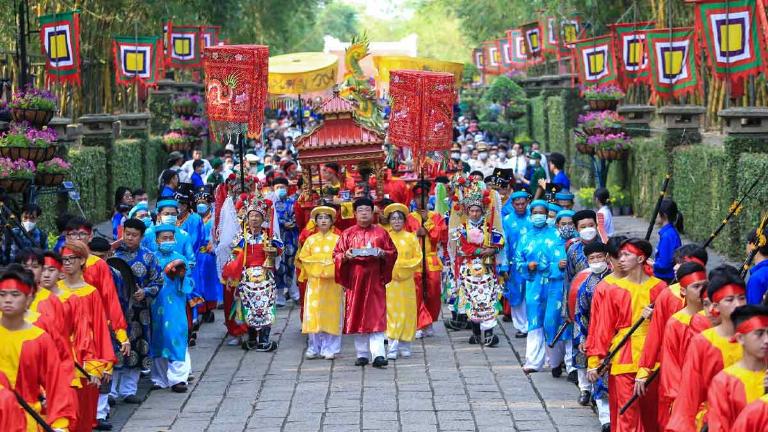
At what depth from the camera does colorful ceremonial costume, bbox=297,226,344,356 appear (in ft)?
47.4

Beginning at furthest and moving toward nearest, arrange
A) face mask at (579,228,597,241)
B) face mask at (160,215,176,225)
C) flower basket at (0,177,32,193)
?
flower basket at (0,177,32,193) → face mask at (160,215,176,225) → face mask at (579,228,597,241)

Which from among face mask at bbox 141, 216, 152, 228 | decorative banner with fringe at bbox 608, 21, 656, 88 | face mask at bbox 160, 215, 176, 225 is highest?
decorative banner with fringe at bbox 608, 21, 656, 88

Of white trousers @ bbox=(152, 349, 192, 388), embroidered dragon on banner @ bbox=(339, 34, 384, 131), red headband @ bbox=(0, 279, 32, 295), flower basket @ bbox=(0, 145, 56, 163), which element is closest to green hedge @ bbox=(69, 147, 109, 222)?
embroidered dragon on banner @ bbox=(339, 34, 384, 131)

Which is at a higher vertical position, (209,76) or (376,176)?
(209,76)

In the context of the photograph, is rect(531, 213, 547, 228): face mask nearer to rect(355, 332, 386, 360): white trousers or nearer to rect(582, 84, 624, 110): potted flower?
rect(355, 332, 386, 360): white trousers

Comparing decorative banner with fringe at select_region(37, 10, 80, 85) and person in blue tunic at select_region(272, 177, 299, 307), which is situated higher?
decorative banner with fringe at select_region(37, 10, 80, 85)

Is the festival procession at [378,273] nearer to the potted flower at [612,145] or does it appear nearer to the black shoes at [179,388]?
the black shoes at [179,388]

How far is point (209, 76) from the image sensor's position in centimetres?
1602

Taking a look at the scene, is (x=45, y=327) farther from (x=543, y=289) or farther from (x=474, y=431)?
(x=543, y=289)

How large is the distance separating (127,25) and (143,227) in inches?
966

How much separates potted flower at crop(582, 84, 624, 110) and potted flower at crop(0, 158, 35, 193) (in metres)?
14.6

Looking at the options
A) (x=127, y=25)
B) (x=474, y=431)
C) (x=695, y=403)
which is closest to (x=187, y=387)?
(x=474, y=431)

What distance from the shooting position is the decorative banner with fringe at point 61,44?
68.4 feet

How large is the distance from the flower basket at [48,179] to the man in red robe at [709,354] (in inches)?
440
